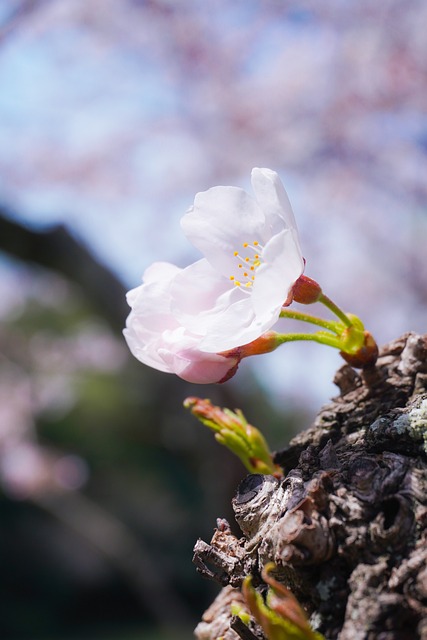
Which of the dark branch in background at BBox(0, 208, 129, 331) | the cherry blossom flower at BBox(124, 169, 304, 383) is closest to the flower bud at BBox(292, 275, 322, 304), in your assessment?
the cherry blossom flower at BBox(124, 169, 304, 383)

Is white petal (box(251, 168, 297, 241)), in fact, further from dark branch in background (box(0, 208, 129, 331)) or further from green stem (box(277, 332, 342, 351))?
dark branch in background (box(0, 208, 129, 331))

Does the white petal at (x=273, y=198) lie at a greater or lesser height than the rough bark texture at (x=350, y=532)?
greater

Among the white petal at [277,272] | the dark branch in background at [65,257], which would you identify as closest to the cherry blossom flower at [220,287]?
the white petal at [277,272]

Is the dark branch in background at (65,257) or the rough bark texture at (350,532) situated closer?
the rough bark texture at (350,532)

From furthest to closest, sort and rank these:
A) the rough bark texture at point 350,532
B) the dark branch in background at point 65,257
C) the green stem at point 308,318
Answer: the dark branch in background at point 65,257
the green stem at point 308,318
the rough bark texture at point 350,532

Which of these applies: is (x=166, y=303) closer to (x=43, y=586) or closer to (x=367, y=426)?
(x=367, y=426)

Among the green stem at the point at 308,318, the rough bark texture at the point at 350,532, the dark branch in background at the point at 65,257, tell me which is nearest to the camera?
the rough bark texture at the point at 350,532

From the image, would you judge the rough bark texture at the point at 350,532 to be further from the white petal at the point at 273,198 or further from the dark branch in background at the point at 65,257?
the dark branch in background at the point at 65,257
